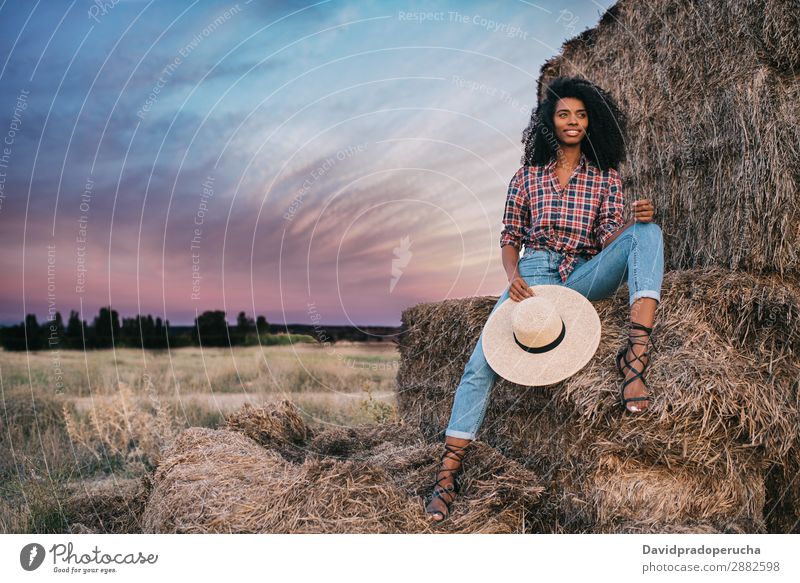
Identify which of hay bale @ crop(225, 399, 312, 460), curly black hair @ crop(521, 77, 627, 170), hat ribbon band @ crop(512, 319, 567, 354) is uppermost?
curly black hair @ crop(521, 77, 627, 170)

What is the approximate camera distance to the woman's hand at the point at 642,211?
10.6 feet

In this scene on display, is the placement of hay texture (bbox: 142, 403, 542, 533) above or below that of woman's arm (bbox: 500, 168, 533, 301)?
below

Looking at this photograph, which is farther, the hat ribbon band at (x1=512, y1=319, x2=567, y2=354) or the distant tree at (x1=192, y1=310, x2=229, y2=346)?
the distant tree at (x1=192, y1=310, x2=229, y2=346)

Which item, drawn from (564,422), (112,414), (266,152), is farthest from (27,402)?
(564,422)

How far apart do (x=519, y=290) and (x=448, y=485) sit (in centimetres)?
106

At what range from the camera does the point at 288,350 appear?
8.12m

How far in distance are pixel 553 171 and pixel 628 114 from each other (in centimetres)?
127

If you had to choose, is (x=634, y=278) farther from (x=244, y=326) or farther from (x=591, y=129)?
(x=244, y=326)

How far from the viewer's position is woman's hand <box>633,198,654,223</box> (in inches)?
128

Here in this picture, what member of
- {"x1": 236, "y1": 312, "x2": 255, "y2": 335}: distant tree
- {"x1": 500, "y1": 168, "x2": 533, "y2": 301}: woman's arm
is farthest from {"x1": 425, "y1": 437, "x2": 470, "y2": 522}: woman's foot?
{"x1": 236, "y1": 312, "x2": 255, "y2": 335}: distant tree

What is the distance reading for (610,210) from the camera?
374cm

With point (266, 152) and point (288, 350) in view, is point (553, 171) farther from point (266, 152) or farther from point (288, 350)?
point (288, 350)
